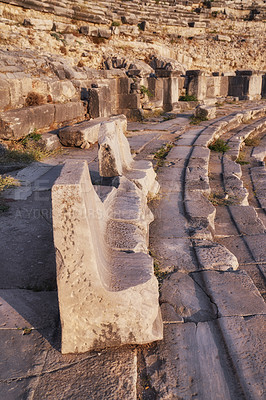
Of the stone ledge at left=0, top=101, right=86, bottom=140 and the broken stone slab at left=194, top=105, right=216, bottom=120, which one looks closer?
the stone ledge at left=0, top=101, right=86, bottom=140

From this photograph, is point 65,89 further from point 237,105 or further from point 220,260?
point 237,105

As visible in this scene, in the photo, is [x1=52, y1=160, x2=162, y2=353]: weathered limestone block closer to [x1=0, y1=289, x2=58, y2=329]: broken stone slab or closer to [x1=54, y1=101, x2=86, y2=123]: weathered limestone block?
[x1=0, y1=289, x2=58, y2=329]: broken stone slab

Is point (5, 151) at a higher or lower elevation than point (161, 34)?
lower

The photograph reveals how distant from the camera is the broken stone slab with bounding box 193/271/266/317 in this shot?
2465 millimetres

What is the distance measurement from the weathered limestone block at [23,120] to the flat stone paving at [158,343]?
305 centimetres

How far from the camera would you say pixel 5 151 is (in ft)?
19.3

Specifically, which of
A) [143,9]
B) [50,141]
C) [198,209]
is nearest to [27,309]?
[198,209]

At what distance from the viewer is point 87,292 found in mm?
2025

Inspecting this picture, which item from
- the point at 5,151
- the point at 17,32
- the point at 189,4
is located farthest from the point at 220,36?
the point at 5,151

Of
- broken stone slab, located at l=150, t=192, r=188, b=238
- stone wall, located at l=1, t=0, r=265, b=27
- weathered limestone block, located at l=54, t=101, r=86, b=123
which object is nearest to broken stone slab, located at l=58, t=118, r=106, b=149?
weathered limestone block, located at l=54, t=101, r=86, b=123

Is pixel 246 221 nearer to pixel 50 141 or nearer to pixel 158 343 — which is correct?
pixel 158 343

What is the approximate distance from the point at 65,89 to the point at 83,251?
696 cm

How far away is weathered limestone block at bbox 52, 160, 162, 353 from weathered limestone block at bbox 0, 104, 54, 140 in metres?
4.45

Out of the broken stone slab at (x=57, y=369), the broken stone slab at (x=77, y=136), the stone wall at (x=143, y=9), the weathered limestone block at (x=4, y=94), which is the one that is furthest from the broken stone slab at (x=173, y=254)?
the stone wall at (x=143, y=9)
